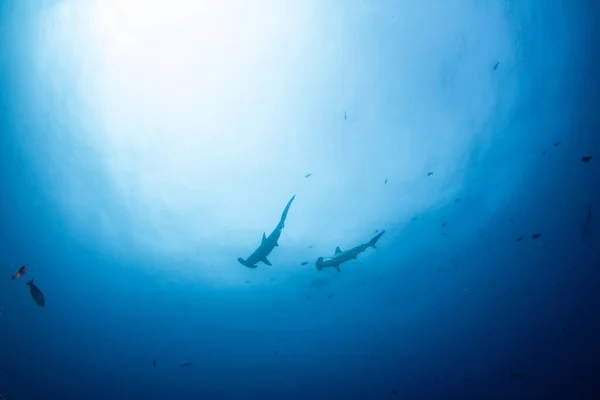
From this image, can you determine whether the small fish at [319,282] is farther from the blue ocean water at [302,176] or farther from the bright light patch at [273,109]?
the bright light patch at [273,109]

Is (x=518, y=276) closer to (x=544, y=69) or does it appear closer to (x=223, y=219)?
(x=544, y=69)

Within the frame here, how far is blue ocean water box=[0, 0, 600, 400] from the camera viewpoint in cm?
1313

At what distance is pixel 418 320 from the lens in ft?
126

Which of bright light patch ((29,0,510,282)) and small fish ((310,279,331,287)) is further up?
small fish ((310,279,331,287))

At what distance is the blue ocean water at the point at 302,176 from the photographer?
13.1m

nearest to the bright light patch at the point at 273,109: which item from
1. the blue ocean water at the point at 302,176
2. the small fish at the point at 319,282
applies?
the blue ocean water at the point at 302,176

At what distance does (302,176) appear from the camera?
18.9m

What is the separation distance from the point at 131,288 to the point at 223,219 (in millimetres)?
16693

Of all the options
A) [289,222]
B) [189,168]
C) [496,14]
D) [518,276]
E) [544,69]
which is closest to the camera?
[496,14]

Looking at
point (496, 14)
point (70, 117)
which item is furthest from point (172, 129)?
point (496, 14)

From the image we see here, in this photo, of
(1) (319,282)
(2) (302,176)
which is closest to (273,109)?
(2) (302,176)

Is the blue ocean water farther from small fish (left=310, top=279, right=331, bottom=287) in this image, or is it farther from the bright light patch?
small fish (left=310, top=279, right=331, bottom=287)

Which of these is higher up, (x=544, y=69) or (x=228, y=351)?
(x=228, y=351)

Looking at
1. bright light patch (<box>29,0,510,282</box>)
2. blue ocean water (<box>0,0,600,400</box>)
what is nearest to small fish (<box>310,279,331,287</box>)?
blue ocean water (<box>0,0,600,400</box>)
